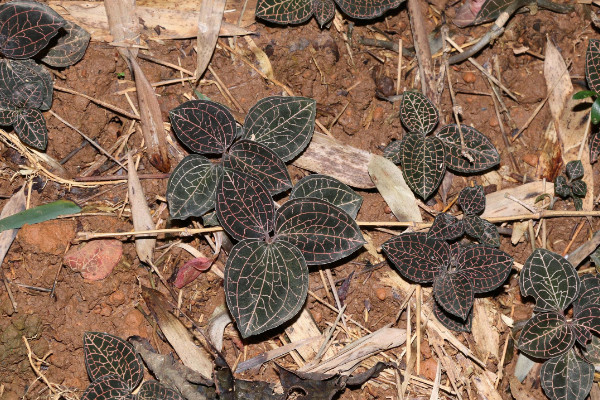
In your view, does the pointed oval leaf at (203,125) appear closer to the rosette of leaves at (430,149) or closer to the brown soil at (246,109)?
the brown soil at (246,109)

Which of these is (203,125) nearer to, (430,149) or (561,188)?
(430,149)

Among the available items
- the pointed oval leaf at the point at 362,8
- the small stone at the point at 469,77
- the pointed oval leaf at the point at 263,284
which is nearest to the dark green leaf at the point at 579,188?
the small stone at the point at 469,77

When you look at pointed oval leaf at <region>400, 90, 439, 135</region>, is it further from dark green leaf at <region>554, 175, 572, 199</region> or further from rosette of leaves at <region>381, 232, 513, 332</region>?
Answer: dark green leaf at <region>554, 175, 572, 199</region>

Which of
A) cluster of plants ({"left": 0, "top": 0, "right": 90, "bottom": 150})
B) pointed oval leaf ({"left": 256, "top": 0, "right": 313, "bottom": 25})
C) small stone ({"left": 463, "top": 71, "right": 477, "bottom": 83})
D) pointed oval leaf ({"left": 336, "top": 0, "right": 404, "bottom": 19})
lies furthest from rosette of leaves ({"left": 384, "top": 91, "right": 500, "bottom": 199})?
cluster of plants ({"left": 0, "top": 0, "right": 90, "bottom": 150})

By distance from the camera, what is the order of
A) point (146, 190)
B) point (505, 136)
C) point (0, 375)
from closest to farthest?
point (0, 375)
point (146, 190)
point (505, 136)

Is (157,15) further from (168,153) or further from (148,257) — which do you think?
(148,257)

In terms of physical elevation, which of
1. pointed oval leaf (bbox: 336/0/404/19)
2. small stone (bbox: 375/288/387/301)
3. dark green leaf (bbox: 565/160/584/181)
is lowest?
small stone (bbox: 375/288/387/301)

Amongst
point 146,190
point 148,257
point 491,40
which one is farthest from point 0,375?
point 491,40
